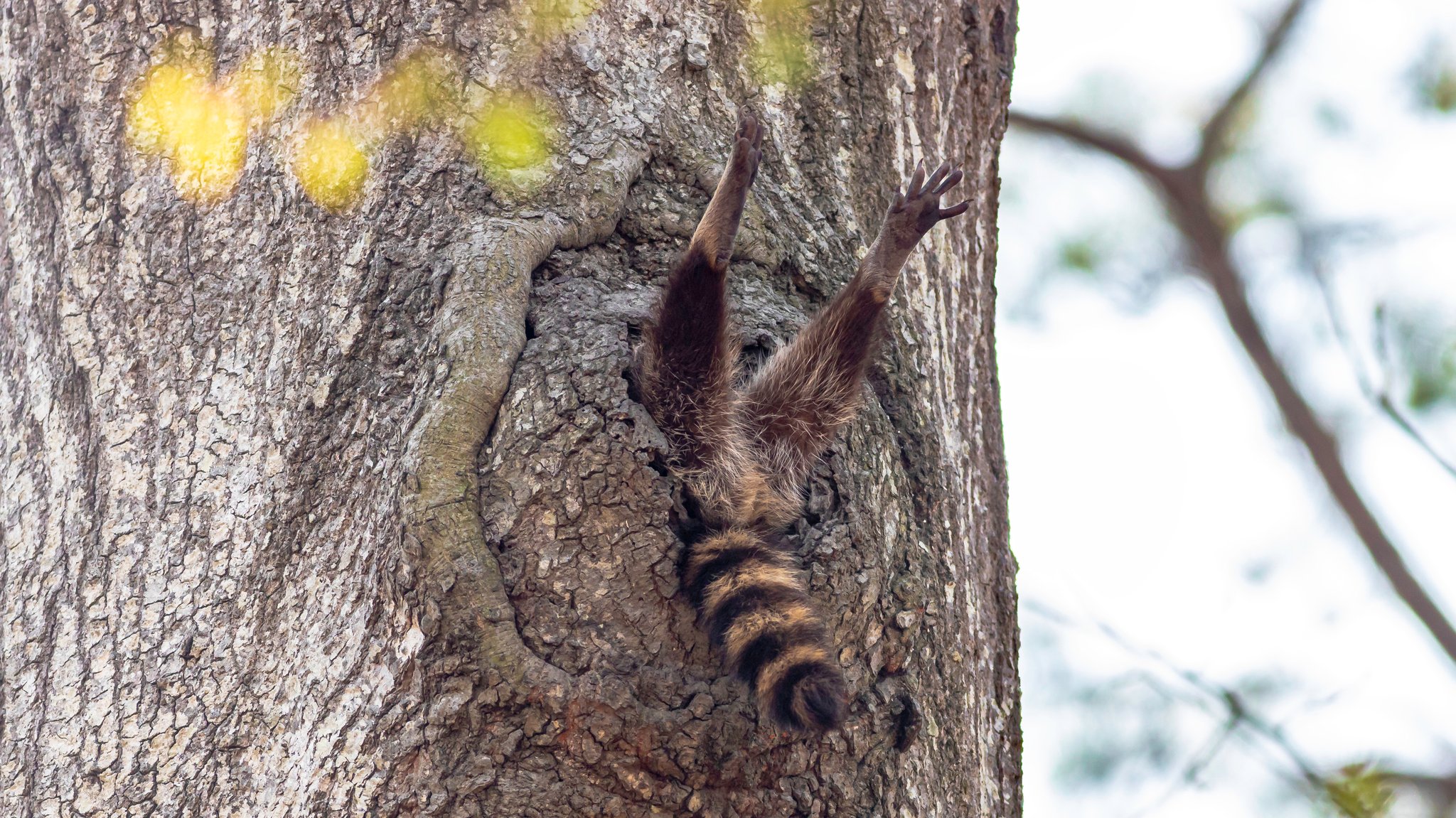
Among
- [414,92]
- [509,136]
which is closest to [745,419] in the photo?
[509,136]

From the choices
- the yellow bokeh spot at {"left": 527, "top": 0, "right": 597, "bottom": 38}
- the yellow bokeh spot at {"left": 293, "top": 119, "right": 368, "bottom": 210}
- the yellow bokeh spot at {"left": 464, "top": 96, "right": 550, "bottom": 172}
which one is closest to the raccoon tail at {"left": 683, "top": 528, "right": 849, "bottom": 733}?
the yellow bokeh spot at {"left": 464, "top": 96, "right": 550, "bottom": 172}

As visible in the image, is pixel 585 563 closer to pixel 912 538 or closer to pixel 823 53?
pixel 912 538

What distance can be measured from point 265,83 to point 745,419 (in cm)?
128

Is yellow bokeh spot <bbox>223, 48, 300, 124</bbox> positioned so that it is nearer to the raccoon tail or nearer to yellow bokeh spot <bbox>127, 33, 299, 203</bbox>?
yellow bokeh spot <bbox>127, 33, 299, 203</bbox>

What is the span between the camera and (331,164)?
2.04 meters

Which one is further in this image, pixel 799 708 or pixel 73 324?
pixel 73 324

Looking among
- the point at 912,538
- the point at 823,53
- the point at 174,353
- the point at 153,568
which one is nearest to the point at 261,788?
the point at 153,568

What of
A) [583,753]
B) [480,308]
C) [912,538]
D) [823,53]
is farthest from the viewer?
[823,53]

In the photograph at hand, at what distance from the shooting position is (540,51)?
2.16 m

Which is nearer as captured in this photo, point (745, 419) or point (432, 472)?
point (432, 472)

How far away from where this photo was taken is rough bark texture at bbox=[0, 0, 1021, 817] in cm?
167

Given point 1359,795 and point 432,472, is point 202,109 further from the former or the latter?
point 1359,795

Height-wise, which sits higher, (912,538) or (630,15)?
(630,15)

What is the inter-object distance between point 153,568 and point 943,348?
1476 mm
